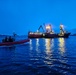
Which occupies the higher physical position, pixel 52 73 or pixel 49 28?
pixel 49 28

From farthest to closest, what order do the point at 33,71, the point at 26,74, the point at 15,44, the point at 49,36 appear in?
the point at 49,36, the point at 15,44, the point at 33,71, the point at 26,74

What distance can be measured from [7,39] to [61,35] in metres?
131

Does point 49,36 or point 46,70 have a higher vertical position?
point 49,36

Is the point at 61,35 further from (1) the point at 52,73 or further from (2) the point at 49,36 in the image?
(1) the point at 52,73

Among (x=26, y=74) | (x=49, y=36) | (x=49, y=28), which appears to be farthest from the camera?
(x=49, y=28)

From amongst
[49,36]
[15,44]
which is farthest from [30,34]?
[15,44]

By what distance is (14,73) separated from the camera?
17.9m

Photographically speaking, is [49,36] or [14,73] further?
[49,36]

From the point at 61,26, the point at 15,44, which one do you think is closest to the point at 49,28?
the point at 61,26

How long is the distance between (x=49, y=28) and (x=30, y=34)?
70.4 ft

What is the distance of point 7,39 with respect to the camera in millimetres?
51938

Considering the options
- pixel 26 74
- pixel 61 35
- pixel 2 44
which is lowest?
pixel 26 74

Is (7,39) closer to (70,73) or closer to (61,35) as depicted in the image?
(70,73)

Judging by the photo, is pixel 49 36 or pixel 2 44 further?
pixel 49 36
